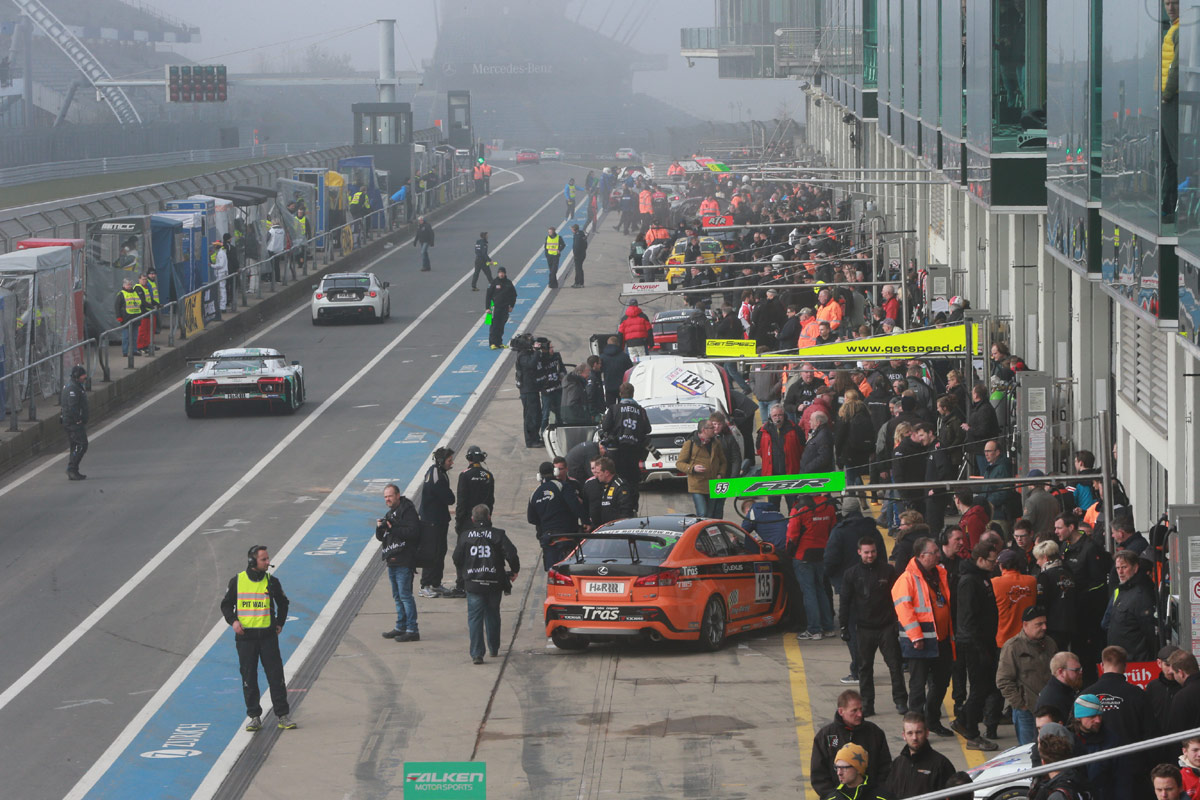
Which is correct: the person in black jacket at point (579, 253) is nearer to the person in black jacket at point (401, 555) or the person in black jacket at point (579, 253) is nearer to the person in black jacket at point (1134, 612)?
Answer: the person in black jacket at point (401, 555)

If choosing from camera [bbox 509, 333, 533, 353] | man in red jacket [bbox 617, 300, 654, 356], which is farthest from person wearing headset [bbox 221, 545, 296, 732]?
man in red jacket [bbox 617, 300, 654, 356]

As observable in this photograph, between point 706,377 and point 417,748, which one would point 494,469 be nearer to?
point 706,377

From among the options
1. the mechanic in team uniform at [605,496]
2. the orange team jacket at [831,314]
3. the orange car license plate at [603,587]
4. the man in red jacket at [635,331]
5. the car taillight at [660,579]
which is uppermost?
the orange team jacket at [831,314]

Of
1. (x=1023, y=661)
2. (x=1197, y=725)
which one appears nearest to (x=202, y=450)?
(x=1023, y=661)

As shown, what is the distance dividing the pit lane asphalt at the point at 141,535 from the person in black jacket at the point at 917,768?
619cm

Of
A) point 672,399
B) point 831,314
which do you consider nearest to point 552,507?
point 672,399

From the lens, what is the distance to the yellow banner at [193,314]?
3606cm

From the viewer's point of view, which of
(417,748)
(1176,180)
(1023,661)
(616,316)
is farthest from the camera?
(616,316)

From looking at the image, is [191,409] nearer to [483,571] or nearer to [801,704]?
[483,571]

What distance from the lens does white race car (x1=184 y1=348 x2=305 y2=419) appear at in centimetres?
2884

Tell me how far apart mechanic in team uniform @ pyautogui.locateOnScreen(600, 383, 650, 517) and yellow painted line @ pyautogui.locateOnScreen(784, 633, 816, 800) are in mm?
4926

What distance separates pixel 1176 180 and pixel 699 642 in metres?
6.52

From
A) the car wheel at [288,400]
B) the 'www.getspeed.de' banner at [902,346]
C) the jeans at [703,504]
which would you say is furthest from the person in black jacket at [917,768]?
the car wheel at [288,400]

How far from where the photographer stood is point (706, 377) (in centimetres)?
2459
